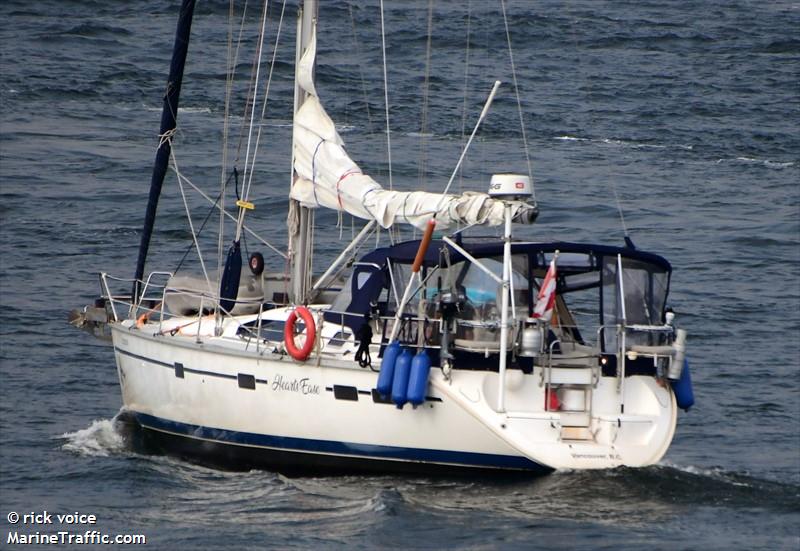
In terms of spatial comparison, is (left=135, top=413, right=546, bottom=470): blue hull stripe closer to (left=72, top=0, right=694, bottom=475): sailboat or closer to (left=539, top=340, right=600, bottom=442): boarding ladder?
(left=72, top=0, right=694, bottom=475): sailboat

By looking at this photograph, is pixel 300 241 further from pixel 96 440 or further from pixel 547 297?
pixel 547 297

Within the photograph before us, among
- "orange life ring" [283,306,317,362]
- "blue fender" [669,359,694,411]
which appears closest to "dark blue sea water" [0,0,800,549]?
"blue fender" [669,359,694,411]

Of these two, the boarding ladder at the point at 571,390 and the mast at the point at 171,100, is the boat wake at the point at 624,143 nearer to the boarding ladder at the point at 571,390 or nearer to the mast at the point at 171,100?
the mast at the point at 171,100

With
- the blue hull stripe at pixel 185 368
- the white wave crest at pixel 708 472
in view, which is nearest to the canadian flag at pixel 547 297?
the white wave crest at pixel 708 472

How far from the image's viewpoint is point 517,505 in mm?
21828

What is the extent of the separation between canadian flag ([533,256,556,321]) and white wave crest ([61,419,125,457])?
8169 millimetres

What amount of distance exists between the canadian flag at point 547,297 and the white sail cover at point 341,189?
141 cm

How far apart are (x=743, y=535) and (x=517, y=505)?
3.12 m

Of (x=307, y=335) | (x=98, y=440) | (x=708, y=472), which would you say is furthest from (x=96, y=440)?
(x=708, y=472)

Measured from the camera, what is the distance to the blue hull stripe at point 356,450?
2281cm

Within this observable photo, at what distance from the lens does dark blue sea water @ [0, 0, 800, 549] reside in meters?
22.0

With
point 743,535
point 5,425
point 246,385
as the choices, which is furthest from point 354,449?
point 5,425

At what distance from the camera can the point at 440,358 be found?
897 inches

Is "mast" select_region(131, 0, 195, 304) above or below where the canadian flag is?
above
